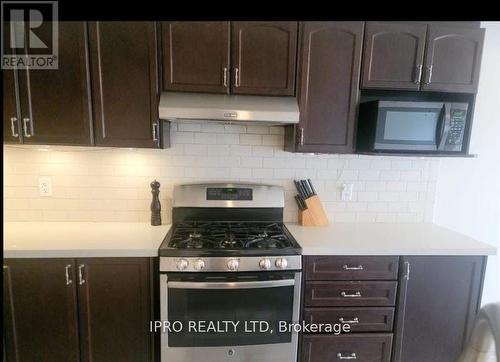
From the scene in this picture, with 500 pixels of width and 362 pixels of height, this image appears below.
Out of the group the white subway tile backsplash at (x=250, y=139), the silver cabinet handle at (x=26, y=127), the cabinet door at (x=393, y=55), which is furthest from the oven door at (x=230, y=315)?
the cabinet door at (x=393, y=55)

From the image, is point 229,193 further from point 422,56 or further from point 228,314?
point 422,56

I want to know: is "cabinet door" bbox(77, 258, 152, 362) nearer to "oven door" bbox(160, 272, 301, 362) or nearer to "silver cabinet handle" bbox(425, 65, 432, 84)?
"oven door" bbox(160, 272, 301, 362)

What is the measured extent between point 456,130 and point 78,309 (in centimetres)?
246

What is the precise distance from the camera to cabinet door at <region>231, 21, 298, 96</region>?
1672 mm

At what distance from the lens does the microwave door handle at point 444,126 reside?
1.69 meters

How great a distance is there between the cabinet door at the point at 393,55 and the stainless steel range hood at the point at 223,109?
0.56 m

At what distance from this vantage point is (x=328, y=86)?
5.79 ft

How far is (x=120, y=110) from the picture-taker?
5.56 ft

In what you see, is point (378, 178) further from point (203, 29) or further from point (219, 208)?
point (203, 29)

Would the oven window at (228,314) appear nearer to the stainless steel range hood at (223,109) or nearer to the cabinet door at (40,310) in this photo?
the cabinet door at (40,310)

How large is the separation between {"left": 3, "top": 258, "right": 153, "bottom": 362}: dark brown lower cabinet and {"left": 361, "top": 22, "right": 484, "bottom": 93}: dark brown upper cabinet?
180cm
